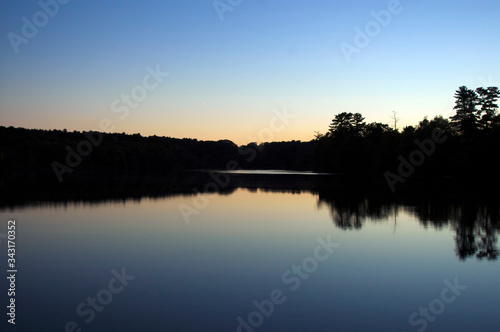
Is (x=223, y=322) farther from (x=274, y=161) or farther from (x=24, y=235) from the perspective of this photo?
(x=274, y=161)

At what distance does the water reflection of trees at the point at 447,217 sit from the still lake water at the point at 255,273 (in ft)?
0.35

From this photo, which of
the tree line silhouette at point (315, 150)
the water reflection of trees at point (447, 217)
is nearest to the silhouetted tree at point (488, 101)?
the tree line silhouette at point (315, 150)

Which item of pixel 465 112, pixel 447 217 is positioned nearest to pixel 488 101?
pixel 465 112

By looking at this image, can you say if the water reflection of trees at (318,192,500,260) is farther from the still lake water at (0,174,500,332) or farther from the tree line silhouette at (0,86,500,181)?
the tree line silhouette at (0,86,500,181)

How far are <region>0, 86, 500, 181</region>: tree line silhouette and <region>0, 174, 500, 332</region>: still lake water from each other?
103ft

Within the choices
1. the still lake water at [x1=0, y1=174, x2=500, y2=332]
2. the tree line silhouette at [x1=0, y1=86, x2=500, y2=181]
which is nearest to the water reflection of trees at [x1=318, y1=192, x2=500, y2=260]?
the still lake water at [x1=0, y1=174, x2=500, y2=332]

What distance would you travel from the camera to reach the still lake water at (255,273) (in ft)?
25.4

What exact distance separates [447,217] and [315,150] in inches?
3084

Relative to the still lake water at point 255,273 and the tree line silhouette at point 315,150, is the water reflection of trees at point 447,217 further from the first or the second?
the tree line silhouette at point 315,150

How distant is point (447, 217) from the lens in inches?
814

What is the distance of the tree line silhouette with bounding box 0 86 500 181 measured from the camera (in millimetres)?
54906

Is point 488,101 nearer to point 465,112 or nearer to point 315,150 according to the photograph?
point 465,112

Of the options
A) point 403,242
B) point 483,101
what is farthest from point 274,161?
point 403,242

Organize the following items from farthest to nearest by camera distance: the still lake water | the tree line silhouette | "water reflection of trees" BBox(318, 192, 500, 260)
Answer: the tree line silhouette < "water reflection of trees" BBox(318, 192, 500, 260) < the still lake water
